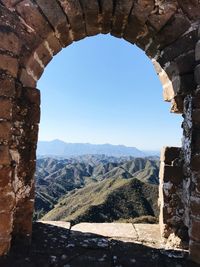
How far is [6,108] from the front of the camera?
337 centimetres

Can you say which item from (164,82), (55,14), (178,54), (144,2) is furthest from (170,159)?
(55,14)

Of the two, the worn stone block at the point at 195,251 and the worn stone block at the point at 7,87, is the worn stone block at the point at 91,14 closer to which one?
the worn stone block at the point at 7,87

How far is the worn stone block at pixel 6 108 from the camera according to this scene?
334 centimetres

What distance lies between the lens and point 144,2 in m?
3.71

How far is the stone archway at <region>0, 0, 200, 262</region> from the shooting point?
3.39 m

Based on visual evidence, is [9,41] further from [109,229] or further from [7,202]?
[109,229]

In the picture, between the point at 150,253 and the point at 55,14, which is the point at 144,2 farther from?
the point at 150,253

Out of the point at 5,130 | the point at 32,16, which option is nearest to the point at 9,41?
the point at 32,16

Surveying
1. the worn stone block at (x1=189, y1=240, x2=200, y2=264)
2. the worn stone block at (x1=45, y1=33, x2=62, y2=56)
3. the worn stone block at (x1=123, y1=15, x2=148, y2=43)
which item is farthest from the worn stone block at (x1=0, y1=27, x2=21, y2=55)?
the worn stone block at (x1=189, y1=240, x2=200, y2=264)

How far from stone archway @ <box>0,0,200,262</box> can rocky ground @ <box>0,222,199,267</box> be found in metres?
0.20

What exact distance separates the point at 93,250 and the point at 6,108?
1.84m

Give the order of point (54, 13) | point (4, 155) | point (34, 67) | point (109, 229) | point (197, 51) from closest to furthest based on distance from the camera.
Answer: point (4, 155), point (197, 51), point (54, 13), point (34, 67), point (109, 229)

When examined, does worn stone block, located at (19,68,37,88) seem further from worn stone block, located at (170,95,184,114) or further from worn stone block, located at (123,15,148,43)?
worn stone block, located at (170,95,184,114)

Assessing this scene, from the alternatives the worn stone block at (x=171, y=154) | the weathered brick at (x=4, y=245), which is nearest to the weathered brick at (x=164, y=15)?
the worn stone block at (x=171, y=154)
